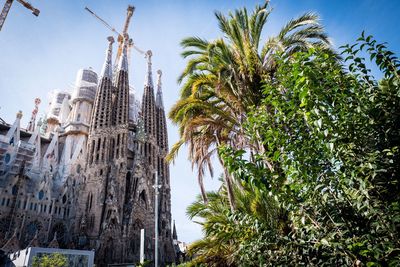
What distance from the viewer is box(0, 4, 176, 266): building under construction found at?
29422 millimetres

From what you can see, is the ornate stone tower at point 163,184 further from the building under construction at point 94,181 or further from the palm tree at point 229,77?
the palm tree at point 229,77

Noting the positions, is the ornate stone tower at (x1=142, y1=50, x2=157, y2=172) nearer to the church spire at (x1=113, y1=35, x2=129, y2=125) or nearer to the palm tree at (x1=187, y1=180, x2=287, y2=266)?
the church spire at (x1=113, y1=35, x2=129, y2=125)

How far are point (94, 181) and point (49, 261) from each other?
1833 cm

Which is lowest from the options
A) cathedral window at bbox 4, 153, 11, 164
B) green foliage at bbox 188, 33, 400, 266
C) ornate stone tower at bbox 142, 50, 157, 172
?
green foliage at bbox 188, 33, 400, 266

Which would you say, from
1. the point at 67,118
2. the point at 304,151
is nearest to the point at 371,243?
the point at 304,151

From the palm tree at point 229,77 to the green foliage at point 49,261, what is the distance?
483 inches

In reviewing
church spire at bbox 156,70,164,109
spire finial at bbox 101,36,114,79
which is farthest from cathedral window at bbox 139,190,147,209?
spire finial at bbox 101,36,114,79

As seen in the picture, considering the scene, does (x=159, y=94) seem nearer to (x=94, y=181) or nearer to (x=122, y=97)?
(x=122, y=97)

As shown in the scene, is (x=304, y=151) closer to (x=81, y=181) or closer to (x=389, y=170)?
(x=389, y=170)

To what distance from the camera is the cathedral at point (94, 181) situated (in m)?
29.4

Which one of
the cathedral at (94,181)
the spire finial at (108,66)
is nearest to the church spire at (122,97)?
the cathedral at (94,181)

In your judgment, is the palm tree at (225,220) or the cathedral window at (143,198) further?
the cathedral window at (143,198)

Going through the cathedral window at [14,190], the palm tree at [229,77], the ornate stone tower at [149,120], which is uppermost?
the ornate stone tower at [149,120]

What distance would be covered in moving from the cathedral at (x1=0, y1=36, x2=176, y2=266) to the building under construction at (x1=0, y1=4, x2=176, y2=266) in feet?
0.30
